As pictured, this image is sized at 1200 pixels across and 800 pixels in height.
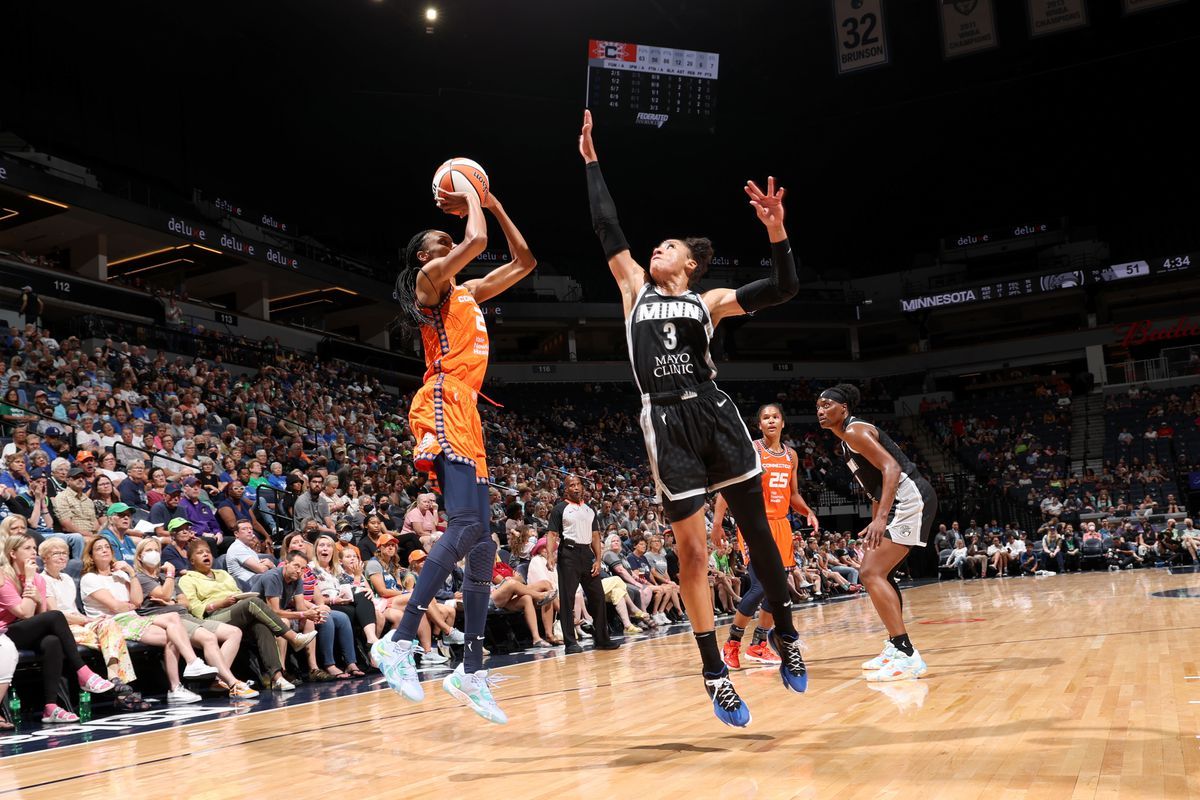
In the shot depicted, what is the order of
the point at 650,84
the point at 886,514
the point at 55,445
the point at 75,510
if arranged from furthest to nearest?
the point at 650,84 < the point at 55,445 < the point at 75,510 < the point at 886,514

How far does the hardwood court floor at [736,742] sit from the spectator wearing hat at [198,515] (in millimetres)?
3437

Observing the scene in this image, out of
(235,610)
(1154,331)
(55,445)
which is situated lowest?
(235,610)

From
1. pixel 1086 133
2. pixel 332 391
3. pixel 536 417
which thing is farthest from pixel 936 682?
pixel 1086 133

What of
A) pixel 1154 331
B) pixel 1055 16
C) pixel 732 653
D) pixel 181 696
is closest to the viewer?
pixel 732 653

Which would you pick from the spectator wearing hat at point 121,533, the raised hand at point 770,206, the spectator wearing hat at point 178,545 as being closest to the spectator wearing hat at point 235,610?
the spectator wearing hat at point 178,545

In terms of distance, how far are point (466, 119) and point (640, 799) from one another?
27.1 metres

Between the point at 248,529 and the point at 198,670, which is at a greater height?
the point at 248,529

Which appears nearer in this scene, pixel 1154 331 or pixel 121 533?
pixel 121 533

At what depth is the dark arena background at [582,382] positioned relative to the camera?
4312mm

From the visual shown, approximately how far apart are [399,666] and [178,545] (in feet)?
15.7

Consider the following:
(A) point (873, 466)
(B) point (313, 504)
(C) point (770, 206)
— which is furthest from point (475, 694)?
(B) point (313, 504)

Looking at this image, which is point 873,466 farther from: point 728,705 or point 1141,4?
point 1141,4

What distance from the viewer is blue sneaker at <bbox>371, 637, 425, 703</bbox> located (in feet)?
13.2

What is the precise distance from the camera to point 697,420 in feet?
12.5
